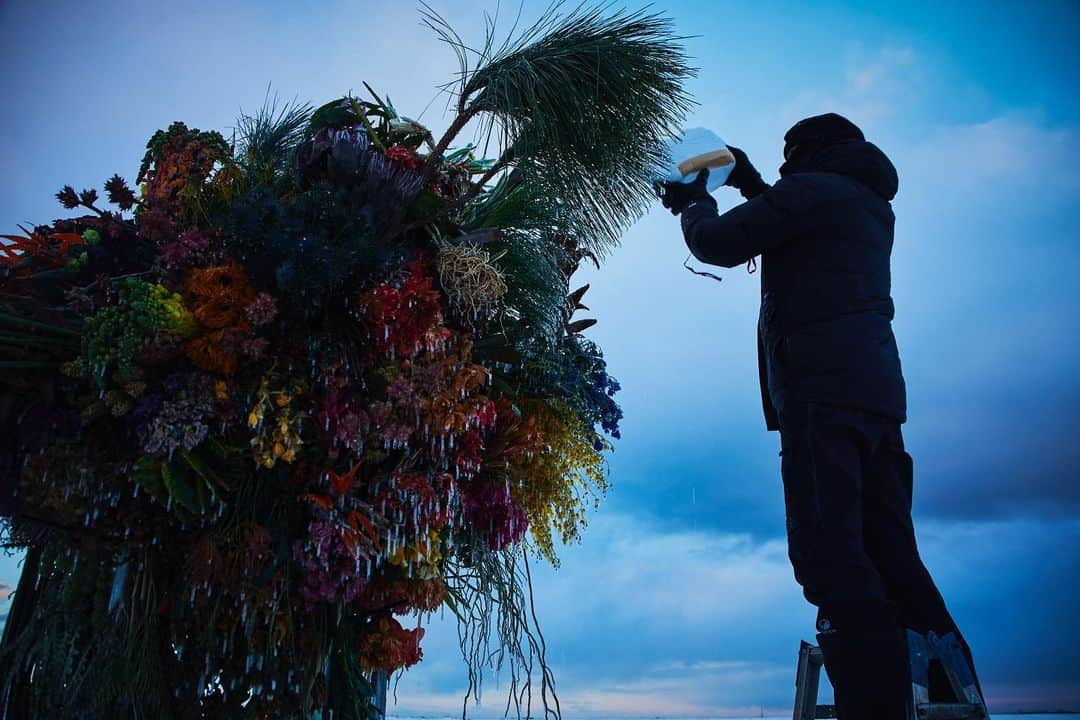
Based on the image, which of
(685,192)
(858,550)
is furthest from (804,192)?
(858,550)

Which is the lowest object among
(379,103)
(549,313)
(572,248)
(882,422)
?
(882,422)

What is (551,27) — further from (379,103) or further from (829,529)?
(829,529)

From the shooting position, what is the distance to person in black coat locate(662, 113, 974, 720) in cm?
142

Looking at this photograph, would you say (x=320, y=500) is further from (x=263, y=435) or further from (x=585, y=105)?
(x=585, y=105)

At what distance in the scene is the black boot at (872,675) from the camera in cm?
136

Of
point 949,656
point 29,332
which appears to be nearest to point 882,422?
point 949,656

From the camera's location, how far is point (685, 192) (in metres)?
1.83

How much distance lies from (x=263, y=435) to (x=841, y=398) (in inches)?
41.7

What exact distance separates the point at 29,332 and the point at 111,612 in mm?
555

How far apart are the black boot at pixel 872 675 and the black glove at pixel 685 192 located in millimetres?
907

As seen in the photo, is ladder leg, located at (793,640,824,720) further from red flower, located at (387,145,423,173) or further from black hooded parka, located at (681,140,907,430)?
red flower, located at (387,145,423,173)

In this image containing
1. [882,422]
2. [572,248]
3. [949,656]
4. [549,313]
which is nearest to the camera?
[949,656]

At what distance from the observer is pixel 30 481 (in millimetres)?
1594

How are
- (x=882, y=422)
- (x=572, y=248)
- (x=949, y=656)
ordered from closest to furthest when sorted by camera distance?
(x=949, y=656) → (x=882, y=422) → (x=572, y=248)
